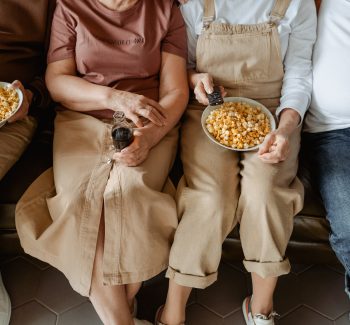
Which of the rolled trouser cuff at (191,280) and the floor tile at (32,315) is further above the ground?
the rolled trouser cuff at (191,280)

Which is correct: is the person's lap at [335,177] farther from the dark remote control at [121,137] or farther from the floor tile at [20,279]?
the floor tile at [20,279]

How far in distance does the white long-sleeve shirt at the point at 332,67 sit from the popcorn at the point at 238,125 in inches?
10.1

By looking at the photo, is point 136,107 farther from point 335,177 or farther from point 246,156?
point 335,177

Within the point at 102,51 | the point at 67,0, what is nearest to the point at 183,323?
the point at 102,51

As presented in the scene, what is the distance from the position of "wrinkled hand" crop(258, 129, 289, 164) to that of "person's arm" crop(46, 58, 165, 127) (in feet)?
1.24

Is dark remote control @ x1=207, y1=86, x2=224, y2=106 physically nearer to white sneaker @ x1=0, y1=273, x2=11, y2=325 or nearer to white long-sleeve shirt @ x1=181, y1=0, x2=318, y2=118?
white long-sleeve shirt @ x1=181, y1=0, x2=318, y2=118

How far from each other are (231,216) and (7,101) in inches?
35.5

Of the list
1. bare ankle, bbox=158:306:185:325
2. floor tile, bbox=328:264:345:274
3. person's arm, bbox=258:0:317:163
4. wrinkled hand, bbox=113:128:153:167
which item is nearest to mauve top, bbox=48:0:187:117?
wrinkled hand, bbox=113:128:153:167

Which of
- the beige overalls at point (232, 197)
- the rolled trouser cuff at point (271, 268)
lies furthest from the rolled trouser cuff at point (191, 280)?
the rolled trouser cuff at point (271, 268)

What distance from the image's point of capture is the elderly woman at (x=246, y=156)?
129 centimetres

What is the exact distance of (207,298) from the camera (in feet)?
5.29

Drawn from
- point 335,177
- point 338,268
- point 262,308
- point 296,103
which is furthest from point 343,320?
→ point 296,103

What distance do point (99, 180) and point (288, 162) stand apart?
0.68m

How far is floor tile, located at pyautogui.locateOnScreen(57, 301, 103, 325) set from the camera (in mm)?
1521
